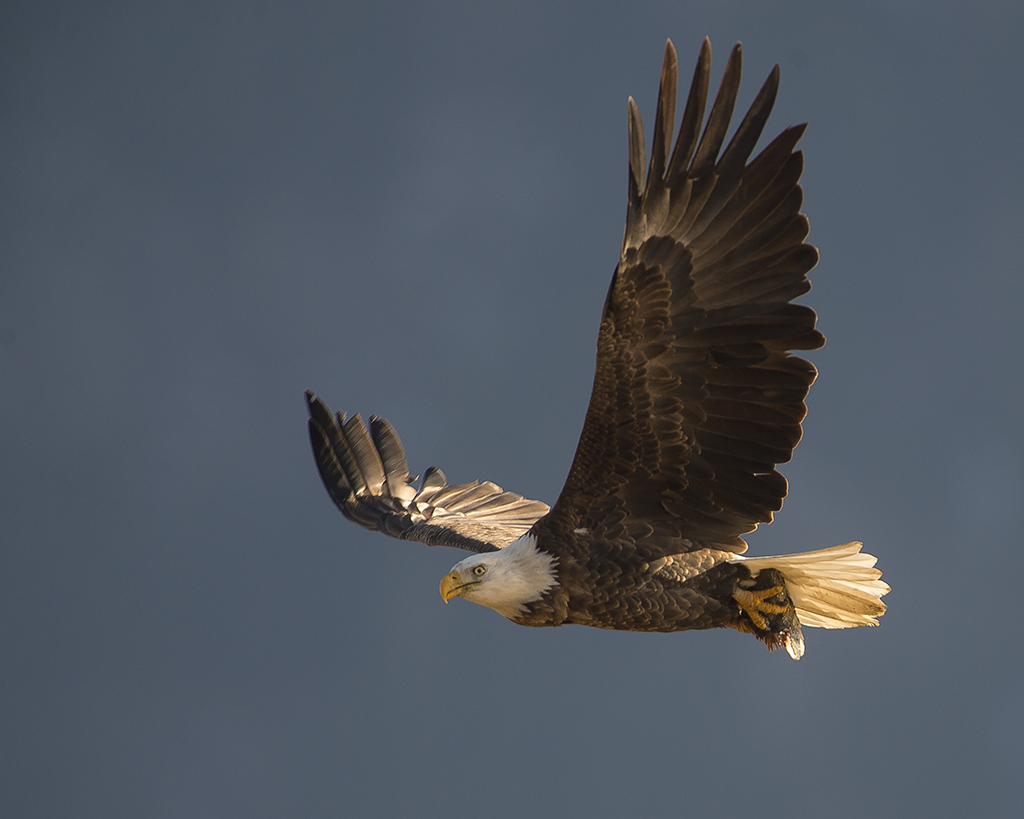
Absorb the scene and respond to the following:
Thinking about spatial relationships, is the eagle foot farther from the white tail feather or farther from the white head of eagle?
the white head of eagle

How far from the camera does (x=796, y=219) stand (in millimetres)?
6422

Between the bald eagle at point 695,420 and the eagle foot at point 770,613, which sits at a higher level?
the bald eagle at point 695,420

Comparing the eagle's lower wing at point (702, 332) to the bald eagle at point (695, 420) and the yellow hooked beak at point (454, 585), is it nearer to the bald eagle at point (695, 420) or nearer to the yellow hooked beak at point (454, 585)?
the bald eagle at point (695, 420)

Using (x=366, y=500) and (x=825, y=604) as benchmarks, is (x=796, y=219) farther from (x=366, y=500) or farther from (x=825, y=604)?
(x=366, y=500)

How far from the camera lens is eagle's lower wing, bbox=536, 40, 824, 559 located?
6445 mm

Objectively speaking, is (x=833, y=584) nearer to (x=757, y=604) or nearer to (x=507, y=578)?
(x=757, y=604)

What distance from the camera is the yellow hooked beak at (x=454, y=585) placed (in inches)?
288

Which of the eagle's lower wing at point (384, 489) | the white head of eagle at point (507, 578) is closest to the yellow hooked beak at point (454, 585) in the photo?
the white head of eagle at point (507, 578)

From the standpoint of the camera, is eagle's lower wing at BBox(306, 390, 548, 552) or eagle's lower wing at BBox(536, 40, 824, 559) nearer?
eagle's lower wing at BBox(536, 40, 824, 559)

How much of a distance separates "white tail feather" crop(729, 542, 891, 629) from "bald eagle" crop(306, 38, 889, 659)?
0.04 feet

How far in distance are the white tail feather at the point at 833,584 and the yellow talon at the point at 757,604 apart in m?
0.14

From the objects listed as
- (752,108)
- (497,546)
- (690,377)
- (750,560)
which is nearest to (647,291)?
(690,377)

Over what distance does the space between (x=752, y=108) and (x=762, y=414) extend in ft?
5.42

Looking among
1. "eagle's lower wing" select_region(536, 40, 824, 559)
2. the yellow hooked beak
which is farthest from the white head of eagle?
"eagle's lower wing" select_region(536, 40, 824, 559)
